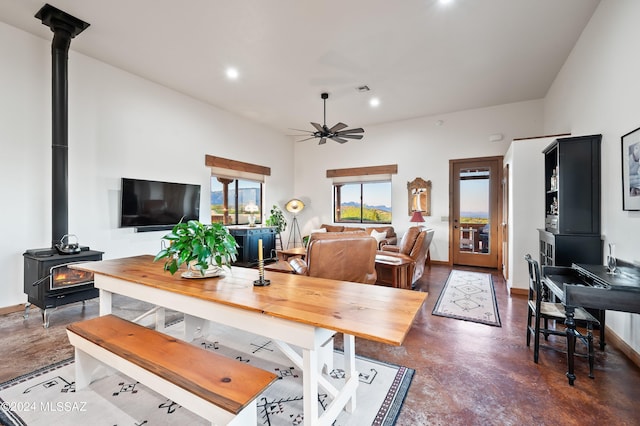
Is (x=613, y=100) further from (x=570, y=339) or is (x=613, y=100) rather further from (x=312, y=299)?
(x=312, y=299)

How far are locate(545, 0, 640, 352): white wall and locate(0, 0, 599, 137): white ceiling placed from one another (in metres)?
0.36

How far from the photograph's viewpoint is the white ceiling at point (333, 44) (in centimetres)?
295

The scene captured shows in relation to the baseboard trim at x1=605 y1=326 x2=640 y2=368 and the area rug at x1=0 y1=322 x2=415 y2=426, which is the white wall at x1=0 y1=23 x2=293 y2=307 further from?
the baseboard trim at x1=605 y1=326 x2=640 y2=368

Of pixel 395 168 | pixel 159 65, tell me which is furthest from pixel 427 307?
pixel 159 65

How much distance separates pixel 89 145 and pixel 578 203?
5937mm

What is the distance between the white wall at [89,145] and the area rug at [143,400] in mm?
2194

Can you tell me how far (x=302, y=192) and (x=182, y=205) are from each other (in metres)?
3.57

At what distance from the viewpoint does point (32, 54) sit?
11.3 ft

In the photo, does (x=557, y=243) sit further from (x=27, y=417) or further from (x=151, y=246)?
(x=151, y=246)

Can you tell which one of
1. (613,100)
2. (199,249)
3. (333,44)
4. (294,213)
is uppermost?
(333,44)

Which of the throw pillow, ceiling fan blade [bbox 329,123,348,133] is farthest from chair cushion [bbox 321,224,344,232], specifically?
ceiling fan blade [bbox 329,123,348,133]

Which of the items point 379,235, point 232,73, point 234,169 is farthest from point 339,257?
point 234,169

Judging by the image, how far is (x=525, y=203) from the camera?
4047mm

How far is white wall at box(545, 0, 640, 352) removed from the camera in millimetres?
2287
